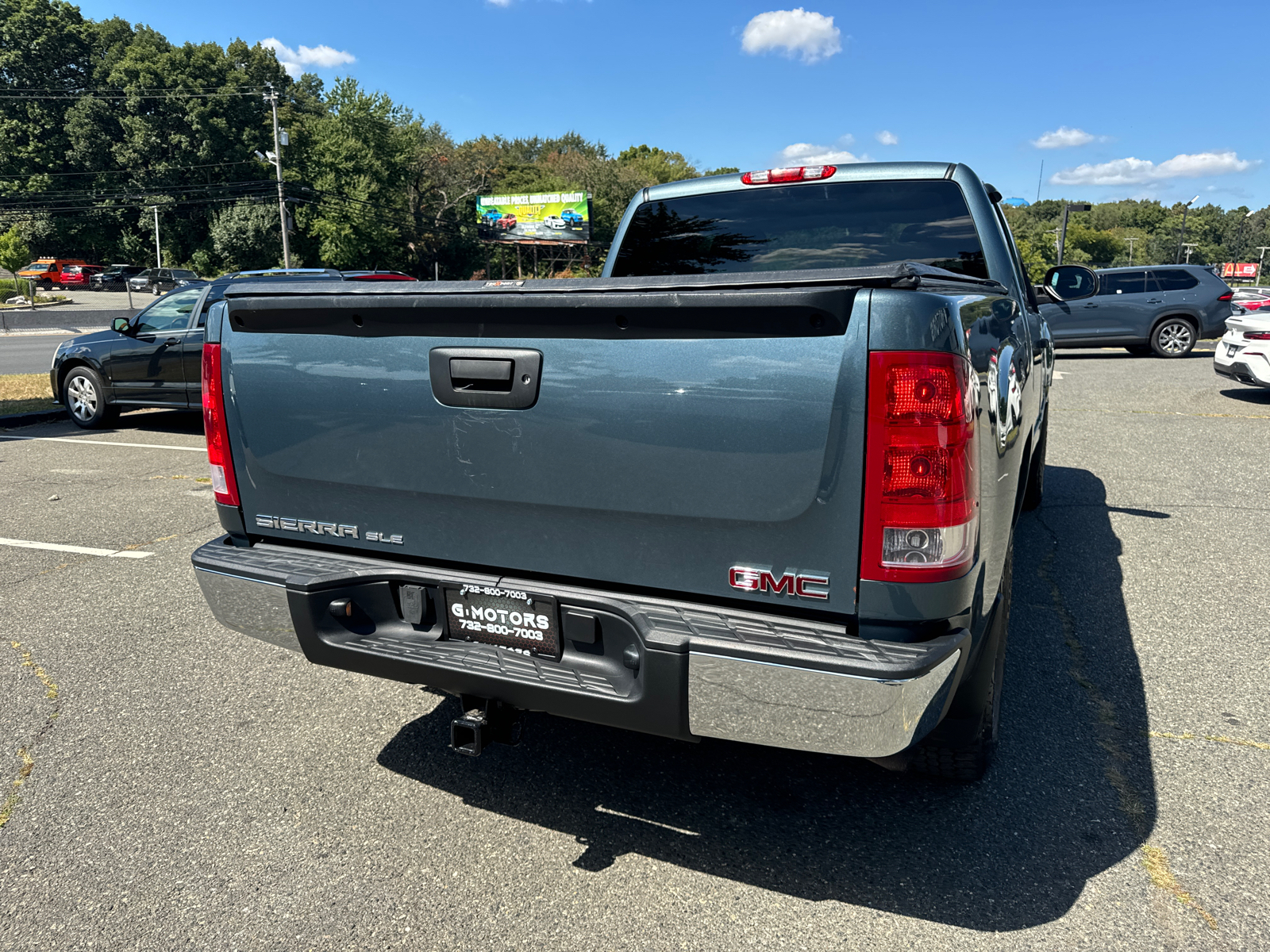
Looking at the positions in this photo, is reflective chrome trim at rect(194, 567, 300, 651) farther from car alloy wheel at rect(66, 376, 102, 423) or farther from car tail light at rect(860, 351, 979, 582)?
car alloy wheel at rect(66, 376, 102, 423)

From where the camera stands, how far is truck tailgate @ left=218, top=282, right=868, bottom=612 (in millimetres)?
2045


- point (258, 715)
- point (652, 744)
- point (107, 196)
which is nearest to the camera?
point (652, 744)

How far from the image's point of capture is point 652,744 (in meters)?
3.29

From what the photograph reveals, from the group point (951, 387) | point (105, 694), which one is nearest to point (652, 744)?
point (951, 387)

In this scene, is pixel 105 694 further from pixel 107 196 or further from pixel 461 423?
pixel 107 196

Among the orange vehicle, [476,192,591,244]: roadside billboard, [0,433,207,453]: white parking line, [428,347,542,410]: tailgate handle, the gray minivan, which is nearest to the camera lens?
[428,347,542,410]: tailgate handle

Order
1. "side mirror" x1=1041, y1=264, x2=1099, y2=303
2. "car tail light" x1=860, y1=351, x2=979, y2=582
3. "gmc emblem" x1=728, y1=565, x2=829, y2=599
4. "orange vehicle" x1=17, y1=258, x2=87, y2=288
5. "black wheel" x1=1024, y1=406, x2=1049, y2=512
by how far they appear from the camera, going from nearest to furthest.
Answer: "car tail light" x1=860, y1=351, x2=979, y2=582 → "gmc emblem" x1=728, y1=565, x2=829, y2=599 → "side mirror" x1=1041, y1=264, x2=1099, y2=303 → "black wheel" x1=1024, y1=406, x2=1049, y2=512 → "orange vehicle" x1=17, y1=258, x2=87, y2=288

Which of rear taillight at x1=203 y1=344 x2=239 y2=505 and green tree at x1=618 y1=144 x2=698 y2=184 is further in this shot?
green tree at x1=618 y1=144 x2=698 y2=184

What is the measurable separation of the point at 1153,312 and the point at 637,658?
18.4 metres

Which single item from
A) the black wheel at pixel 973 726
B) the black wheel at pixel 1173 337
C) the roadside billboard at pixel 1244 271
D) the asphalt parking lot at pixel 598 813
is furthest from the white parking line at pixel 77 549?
the roadside billboard at pixel 1244 271

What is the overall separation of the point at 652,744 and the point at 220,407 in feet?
6.30

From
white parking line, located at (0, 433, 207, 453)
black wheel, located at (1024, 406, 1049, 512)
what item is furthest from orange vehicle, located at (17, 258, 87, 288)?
black wheel, located at (1024, 406, 1049, 512)

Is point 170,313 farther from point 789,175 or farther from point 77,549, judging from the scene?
point 789,175

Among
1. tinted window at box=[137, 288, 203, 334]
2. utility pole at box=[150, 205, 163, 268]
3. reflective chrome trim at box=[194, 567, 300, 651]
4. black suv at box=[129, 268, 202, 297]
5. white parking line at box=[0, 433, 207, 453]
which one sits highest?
utility pole at box=[150, 205, 163, 268]
